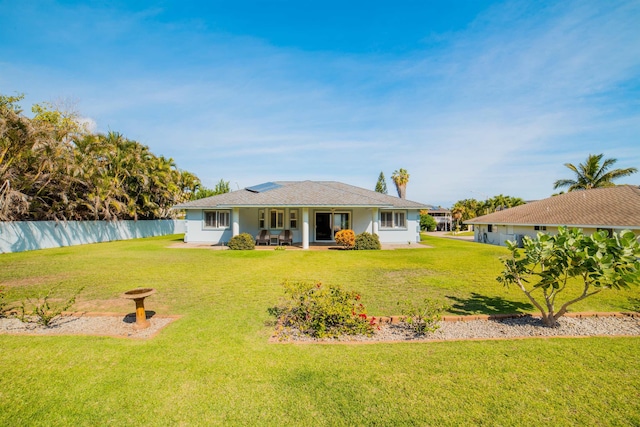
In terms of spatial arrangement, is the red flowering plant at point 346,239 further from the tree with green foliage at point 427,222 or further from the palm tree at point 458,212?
the palm tree at point 458,212

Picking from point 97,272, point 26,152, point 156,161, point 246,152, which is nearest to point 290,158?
point 246,152

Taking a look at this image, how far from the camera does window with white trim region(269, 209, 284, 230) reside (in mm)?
21469

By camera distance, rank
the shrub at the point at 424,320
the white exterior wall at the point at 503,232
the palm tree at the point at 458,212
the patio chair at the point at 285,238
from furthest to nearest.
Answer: the palm tree at the point at 458,212, the white exterior wall at the point at 503,232, the patio chair at the point at 285,238, the shrub at the point at 424,320

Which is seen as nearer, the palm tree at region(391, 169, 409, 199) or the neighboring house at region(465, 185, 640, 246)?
the neighboring house at region(465, 185, 640, 246)

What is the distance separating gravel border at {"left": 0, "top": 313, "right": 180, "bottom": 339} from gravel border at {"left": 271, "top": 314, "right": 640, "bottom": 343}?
2523 millimetres

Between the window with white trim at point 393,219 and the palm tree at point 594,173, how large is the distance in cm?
2566

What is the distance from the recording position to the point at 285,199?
19203mm

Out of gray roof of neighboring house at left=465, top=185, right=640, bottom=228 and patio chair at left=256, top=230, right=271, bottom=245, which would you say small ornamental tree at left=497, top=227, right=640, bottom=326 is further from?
patio chair at left=256, top=230, right=271, bottom=245

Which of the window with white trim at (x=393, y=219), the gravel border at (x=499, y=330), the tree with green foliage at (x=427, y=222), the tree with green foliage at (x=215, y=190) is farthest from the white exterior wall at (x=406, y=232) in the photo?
the tree with green foliage at (x=215, y=190)

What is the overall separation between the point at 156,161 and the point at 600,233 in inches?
1298

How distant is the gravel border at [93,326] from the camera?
18.2 ft

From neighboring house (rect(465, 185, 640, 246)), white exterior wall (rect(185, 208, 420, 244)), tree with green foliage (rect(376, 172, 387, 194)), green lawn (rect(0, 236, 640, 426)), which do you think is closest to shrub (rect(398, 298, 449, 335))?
green lawn (rect(0, 236, 640, 426))

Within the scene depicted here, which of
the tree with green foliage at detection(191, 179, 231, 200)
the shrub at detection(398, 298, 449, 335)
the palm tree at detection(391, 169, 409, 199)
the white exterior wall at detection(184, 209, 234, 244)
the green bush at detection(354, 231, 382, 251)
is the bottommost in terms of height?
the shrub at detection(398, 298, 449, 335)

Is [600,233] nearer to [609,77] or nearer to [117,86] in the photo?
[609,77]
